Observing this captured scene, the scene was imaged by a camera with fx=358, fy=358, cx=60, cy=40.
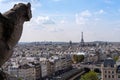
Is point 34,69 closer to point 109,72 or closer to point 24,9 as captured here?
point 109,72

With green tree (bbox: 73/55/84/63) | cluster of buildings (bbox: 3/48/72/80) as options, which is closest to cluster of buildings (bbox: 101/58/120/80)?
cluster of buildings (bbox: 3/48/72/80)

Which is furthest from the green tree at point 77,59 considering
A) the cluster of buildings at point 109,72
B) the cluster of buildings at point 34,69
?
the cluster of buildings at point 109,72

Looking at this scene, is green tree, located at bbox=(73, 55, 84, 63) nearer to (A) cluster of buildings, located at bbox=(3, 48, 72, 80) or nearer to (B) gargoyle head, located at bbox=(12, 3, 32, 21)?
(A) cluster of buildings, located at bbox=(3, 48, 72, 80)

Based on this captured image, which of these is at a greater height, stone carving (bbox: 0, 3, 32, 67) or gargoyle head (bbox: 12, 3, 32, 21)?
gargoyle head (bbox: 12, 3, 32, 21)

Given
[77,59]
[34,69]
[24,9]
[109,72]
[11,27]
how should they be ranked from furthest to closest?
[77,59]
[34,69]
[109,72]
[24,9]
[11,27]

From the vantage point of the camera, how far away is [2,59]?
4.04 m

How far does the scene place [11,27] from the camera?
409 centimetres

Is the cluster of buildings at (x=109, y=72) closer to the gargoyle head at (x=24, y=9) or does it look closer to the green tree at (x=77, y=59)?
the gargoyle head at (x=24, y=9)

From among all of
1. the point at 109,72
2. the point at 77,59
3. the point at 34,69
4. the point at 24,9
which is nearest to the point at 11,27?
the point at 24,9

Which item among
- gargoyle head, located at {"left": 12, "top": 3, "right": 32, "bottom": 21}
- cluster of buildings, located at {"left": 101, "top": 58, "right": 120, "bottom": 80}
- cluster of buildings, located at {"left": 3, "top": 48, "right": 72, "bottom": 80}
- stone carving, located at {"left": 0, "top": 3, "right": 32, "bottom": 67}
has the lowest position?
cluster of buildings, located at {"left": 3, "top": 48, "right": 72, "bottom": 80}

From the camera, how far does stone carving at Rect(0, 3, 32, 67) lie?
4.04 meters

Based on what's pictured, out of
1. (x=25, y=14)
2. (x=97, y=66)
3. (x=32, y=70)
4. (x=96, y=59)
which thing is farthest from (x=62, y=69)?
(x=25, y=14)

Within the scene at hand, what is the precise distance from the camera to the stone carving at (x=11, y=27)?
159 inches

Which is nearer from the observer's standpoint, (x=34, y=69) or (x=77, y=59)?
(x=34, y=69)
